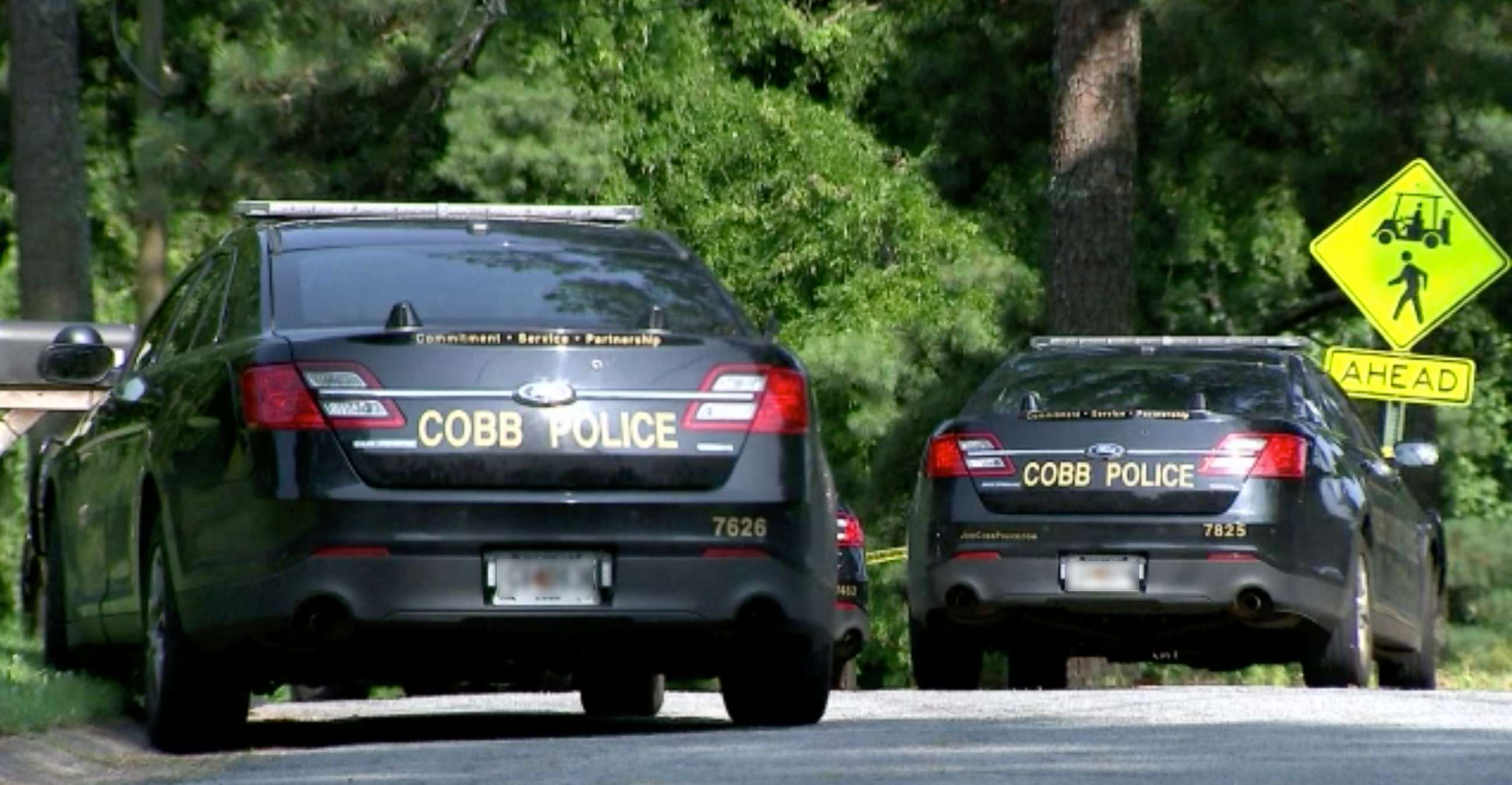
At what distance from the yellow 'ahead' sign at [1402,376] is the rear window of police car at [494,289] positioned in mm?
9429

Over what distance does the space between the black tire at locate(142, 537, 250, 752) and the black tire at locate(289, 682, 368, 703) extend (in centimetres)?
447

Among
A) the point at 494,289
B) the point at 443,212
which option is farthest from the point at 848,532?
the point at 494,289

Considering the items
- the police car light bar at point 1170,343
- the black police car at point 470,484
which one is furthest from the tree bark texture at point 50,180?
the black police car at point 470,484

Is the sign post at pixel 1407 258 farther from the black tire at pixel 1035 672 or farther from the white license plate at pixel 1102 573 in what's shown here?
the white license plate at pixel 1102 573

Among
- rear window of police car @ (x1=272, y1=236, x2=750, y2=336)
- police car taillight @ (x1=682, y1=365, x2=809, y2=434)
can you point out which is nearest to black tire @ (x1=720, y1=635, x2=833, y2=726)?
police car taillight @ (x1=682, y1=365, x2=809, y2=434)

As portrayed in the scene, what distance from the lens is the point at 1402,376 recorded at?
19.8 meters

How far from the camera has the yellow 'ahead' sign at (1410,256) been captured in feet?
66.6

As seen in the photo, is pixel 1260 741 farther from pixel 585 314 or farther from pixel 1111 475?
pixel 1111 475

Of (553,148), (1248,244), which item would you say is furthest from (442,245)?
(1248,244)

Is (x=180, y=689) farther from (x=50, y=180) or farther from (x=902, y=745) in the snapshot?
(x=50, y=180)

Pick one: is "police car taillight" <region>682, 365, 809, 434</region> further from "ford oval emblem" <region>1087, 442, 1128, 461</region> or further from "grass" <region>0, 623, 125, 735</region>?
"ford oval emblem" <region>1087, 442, 1128, 461</region>

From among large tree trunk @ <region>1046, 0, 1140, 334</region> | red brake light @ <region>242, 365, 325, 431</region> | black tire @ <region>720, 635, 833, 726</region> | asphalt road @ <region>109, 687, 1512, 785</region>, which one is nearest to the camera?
asphalt road @ <region>109, 687, 1512, 785</region>

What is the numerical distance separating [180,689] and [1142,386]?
17.2 feet

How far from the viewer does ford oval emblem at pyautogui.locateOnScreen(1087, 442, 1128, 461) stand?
13922 millimetres
